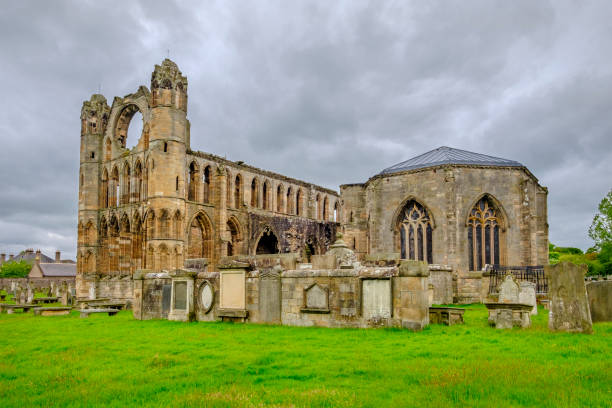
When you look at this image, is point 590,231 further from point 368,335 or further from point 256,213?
point 368,335

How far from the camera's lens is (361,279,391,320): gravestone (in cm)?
1053

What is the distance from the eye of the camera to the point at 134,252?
33625 mm

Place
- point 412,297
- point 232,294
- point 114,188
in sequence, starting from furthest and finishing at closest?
1. point 114,188
2. point 232,294
3. point 412,297

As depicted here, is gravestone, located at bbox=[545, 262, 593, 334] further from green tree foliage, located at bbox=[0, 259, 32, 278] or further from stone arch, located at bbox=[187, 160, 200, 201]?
green tree foliage, located at bbox=[0, 259, 32, 278]

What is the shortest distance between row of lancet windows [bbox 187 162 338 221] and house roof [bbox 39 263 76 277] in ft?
137

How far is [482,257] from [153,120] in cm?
2211

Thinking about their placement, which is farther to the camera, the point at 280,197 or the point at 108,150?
the point at 280,197

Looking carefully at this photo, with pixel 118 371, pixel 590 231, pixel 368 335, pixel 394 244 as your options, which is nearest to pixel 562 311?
pixel 368 335

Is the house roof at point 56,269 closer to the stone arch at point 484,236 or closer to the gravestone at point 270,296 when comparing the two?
the stone arch at point 484,236

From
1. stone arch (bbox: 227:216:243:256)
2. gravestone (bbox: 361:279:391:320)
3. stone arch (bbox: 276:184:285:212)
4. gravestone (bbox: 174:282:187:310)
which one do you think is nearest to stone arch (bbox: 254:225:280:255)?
stone arch (bbox: 227:216:243:256)

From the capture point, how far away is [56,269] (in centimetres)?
6888

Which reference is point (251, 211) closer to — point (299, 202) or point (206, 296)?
point (299, 202)

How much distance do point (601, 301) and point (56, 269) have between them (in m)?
72.7

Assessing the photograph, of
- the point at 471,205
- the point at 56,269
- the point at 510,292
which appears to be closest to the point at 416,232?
the point at 471,205
